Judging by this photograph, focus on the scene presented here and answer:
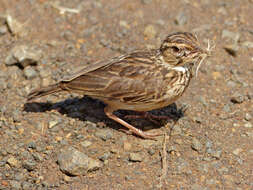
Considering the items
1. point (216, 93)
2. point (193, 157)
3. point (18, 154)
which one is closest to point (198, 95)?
point (216, 93)

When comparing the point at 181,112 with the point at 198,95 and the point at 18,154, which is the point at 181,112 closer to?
the point at 198,95

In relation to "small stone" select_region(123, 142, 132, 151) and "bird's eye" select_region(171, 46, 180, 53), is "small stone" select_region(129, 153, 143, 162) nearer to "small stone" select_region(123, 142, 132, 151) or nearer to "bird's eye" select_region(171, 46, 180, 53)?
"small stone" select_region(123, 142, 132, 151)

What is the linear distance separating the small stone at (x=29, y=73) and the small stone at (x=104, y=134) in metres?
2.03

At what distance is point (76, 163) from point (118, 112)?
5.35 feet

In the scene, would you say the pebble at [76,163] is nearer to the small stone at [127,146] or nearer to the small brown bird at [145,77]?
the small stone at [127,146]

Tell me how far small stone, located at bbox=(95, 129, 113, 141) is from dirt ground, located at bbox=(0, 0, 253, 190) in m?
0.02

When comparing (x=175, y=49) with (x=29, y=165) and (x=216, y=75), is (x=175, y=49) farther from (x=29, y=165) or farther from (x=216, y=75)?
(x=29, y=165)

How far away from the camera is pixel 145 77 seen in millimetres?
6660

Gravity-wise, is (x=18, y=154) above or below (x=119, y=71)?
below

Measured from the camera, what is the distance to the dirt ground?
253 inches

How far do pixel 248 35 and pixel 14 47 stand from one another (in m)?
5.22

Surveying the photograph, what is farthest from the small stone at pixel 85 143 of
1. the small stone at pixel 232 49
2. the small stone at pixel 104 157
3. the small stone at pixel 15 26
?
the small stone at pixel 232 49

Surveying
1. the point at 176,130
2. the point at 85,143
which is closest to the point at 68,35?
the point at 85,143

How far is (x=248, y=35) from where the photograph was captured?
9109mm
